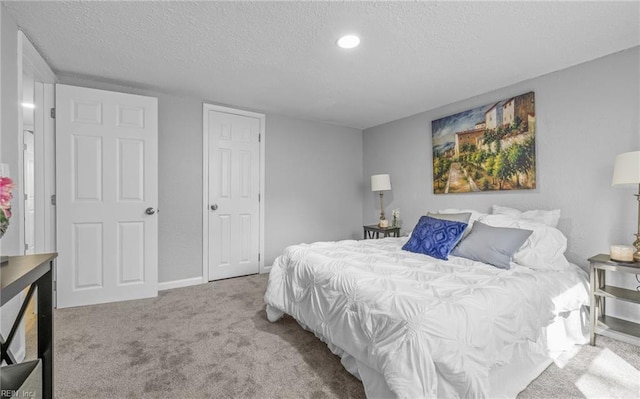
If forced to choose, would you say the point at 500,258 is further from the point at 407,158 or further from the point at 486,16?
the point at 407,158

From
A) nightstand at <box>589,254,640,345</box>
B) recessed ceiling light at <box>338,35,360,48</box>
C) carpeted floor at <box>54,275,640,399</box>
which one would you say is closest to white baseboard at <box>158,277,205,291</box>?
carpeted floor at <box>54,275,640,399</box>

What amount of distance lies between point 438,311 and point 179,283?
316 centimetres

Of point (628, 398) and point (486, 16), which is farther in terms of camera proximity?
point (486, 16)

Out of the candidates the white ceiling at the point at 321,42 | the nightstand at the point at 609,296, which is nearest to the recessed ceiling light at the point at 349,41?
the white ceiling at the point at 321,42

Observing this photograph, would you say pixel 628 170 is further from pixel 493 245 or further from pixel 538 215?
pixel 493 245

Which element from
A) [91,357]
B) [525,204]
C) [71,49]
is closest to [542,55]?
[525,204]

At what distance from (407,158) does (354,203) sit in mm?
1251

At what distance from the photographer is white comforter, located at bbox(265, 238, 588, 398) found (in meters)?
1.30

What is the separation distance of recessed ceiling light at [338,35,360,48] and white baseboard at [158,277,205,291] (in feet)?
10.2

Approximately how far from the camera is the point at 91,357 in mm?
2023

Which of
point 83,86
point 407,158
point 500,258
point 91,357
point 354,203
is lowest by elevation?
point 91,357

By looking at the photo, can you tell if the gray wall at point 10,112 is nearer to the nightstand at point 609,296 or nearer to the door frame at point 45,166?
the door frame at point 45,166

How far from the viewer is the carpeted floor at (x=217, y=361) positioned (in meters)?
1.68

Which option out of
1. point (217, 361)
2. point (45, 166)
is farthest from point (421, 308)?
point (45, 166)
